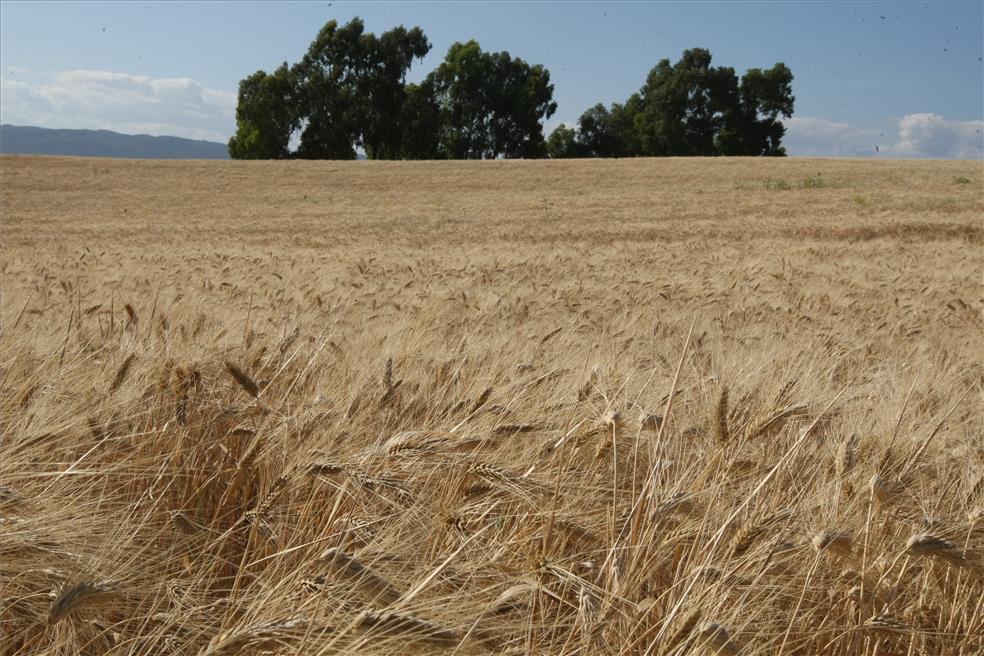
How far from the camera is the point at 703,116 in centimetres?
6650

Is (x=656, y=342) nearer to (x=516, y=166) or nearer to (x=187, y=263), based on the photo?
(x=187, y=263)

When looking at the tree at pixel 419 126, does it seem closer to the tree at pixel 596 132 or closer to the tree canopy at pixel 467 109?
the tree canopy at pixel 467 109

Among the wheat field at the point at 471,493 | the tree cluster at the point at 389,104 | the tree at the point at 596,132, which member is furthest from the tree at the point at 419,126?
the wheat field at the point at 471,493

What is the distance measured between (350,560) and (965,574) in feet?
4.28

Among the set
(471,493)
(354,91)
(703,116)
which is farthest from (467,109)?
(471,493)

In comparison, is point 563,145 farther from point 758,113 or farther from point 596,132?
point 758,113

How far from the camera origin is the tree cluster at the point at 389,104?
58969mm

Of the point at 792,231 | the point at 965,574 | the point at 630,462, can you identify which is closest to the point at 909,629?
the point at 965,574

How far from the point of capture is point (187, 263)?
10508mm

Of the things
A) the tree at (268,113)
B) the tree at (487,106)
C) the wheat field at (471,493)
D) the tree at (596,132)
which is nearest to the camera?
the wheat field at (471,493)

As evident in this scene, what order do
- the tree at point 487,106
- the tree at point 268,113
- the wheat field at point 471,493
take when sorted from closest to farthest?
the wheat field at point 471,493
the tree at point 268,113
the tree at point 487,106

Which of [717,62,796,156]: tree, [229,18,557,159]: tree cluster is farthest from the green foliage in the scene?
[717,62,796,156]: tree

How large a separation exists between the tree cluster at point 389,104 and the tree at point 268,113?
71mm

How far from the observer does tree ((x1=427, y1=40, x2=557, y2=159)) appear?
63344 mm
